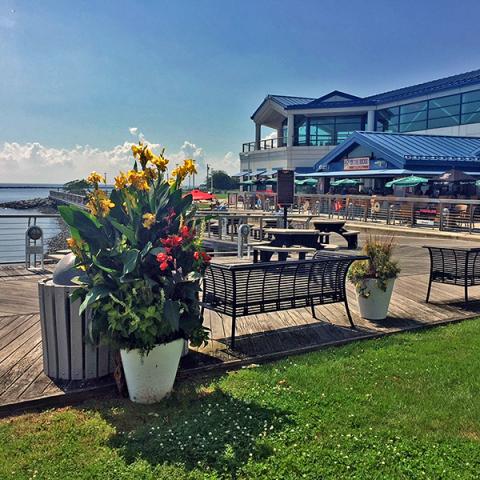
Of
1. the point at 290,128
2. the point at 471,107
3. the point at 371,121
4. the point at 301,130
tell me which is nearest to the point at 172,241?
the point at 471,107

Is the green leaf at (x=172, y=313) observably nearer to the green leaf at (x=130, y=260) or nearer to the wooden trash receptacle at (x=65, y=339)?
the green leaf at (x=130, y=260)

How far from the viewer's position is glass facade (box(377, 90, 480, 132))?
35.1m

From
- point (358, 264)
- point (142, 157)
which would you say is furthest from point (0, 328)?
point (358, 264)

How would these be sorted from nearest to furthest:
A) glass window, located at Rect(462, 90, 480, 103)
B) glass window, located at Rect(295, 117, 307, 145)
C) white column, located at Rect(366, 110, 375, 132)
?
1. glass window, located at Rect(462, 90, 480, 103)
2. white column, located at Rect(366, 110, 375, 132)
3. glass window, located at Rect(295, 117, 307, 145)

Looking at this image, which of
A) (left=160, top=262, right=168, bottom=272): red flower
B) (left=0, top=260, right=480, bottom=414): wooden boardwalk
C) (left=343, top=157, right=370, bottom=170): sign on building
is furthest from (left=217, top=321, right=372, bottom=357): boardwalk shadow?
(left=343, top=157, right=370, bottom=170): sign on building

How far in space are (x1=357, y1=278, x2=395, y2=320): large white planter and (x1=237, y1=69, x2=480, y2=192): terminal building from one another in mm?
23483

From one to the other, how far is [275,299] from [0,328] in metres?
2.97

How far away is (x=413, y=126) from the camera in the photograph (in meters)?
40.8

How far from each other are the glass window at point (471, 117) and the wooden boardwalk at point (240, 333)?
1236 inches

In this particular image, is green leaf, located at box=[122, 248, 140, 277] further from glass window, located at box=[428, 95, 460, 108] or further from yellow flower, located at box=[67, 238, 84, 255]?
glass window, located at box=[428, 95, 460, 108]

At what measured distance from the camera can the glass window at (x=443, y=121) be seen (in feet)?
120

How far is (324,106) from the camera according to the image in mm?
46188

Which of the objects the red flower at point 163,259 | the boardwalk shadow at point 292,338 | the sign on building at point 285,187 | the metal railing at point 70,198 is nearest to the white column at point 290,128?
the metal railing at point 70,198

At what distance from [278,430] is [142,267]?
4.83 ft
